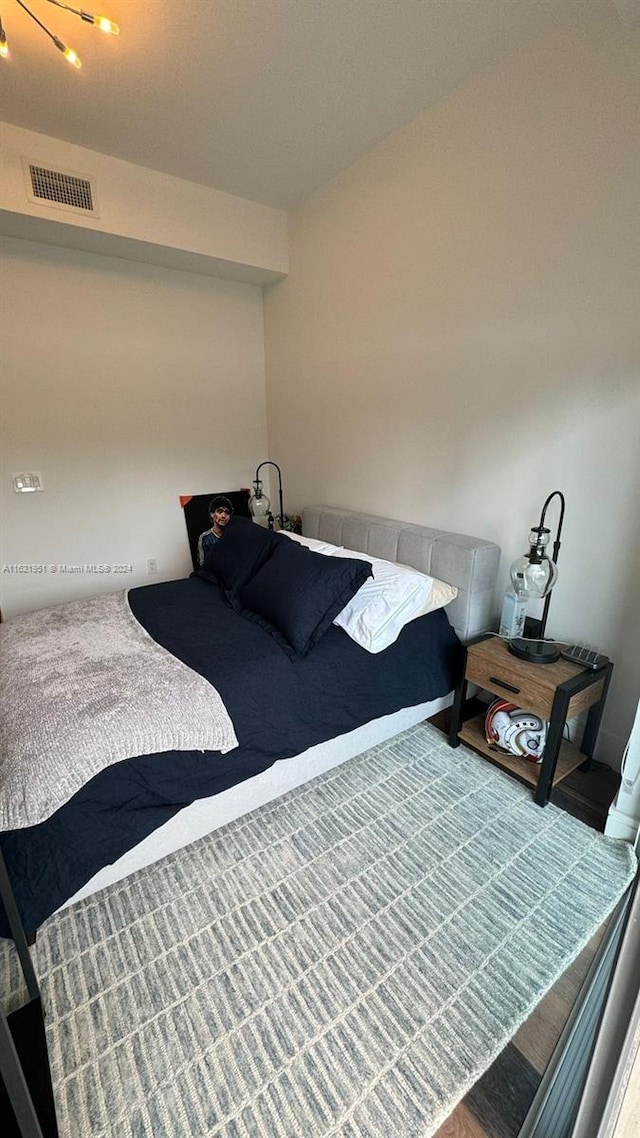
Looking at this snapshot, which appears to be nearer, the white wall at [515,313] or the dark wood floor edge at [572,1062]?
the dark wood floor edge at [572,1062]

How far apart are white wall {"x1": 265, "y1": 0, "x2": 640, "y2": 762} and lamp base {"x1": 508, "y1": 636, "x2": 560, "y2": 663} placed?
0.18 metres

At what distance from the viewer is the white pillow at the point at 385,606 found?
1958 mm

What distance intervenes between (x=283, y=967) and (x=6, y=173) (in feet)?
11.6

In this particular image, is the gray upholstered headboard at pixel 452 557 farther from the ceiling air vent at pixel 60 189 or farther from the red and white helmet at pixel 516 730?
the ceiling air vent at pixel 60 189

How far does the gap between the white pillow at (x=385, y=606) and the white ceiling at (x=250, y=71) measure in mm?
1888

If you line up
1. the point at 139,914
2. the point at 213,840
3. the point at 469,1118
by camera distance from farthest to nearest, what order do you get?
the point at 213,840, the point at 139,914, the point at 469,1118

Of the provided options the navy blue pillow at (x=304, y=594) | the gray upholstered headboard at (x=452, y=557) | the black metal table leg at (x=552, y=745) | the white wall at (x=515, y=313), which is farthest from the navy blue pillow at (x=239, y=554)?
the black metal table leg at (x=552, y=745)

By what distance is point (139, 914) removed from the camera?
55.7 inches

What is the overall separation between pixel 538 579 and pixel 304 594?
0.96 m

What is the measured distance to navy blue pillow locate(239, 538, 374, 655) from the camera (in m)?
1.89

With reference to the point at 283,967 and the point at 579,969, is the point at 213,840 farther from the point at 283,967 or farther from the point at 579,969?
the point at 579,969

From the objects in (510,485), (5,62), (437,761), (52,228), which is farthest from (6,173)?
(437,761)

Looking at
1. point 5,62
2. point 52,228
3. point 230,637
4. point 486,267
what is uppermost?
point 5,62

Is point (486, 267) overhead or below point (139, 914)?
overhead
